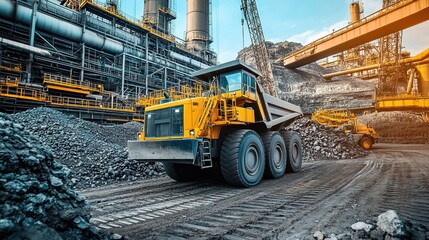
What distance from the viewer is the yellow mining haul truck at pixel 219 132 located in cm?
515

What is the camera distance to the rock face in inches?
1159

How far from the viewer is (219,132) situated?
5855mm

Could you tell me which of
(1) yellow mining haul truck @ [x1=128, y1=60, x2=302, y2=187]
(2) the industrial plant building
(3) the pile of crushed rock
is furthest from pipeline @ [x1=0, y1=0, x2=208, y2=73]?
(3) the pile of crushed rock

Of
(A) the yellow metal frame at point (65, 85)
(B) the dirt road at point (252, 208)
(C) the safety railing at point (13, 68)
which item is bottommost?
(B) the dirt road at point (252, 208)

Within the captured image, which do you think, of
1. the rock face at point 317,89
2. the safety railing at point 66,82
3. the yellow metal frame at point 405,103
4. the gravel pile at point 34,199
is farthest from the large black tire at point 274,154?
the rock face at point 317,89

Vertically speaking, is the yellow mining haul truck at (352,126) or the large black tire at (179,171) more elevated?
the yellow mining haul truck at (352,126)

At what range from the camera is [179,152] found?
16.3 ft

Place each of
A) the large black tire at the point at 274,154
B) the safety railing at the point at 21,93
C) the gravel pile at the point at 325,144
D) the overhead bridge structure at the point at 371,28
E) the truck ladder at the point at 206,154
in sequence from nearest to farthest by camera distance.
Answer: the truck ladder at the point at 206,154
the large black tire at the point at 274,154
the gravel pile at the point at 325,144
the safety railing at the point at 21,93
the overhead bridge structure at the point at 371,28

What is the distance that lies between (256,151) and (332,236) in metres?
3.47

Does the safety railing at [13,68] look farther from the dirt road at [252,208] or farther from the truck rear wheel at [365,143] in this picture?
the truck rear wheel at [365,143]

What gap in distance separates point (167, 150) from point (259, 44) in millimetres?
30759

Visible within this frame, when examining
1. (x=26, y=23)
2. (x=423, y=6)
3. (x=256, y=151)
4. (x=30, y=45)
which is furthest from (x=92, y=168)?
(x=423, y=6)

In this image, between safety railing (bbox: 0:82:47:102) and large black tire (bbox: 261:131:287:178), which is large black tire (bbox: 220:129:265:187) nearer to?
large black tire (bbox: 261:131:287:178)

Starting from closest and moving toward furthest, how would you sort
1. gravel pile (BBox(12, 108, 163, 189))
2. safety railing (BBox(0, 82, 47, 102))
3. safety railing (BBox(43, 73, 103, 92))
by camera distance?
gravel pile (BBox(12, 108, 163, 189)) < safety railing (BBox(0, 82, 47, 102)) < safety railing (BBox(43, 73, 103, 92))
